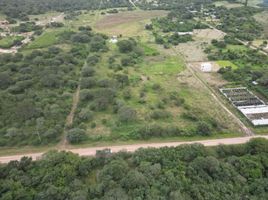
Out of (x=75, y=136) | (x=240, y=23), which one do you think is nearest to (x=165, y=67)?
(x=75, y=136)

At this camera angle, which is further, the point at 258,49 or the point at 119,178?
the point at 258,49

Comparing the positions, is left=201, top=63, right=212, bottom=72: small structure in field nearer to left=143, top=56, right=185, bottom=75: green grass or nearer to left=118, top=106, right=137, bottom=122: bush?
left=143, top=56, right=185, bottom=75: green grass

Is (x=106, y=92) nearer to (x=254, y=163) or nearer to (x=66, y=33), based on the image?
(x=254, y=163)

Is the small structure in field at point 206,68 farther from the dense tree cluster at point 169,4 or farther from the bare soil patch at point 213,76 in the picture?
the dense tree cluster at point 169,4

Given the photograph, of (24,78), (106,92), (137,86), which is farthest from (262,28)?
(24,78)

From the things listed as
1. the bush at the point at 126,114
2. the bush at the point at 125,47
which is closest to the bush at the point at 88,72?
the bush at the point at 125,47

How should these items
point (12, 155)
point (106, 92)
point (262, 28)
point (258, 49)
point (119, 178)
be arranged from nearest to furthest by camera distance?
point (119, 178) < point (12, 155) < point (106, 92) < point (258, 49) < point (262, 28)
